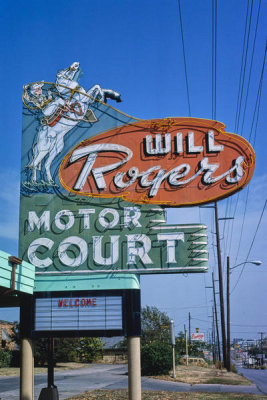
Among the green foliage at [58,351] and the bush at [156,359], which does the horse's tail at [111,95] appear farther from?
the green foliage at [58,351]

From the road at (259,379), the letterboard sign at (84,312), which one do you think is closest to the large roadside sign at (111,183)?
the letterboard sign at (84,312)

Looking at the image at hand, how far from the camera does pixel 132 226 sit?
13664 mm

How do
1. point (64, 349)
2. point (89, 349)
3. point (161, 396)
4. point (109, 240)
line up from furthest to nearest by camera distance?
1. point (89, 349)
2. point (64, 349)
3. point (161, 396)
4. point (109, 240)

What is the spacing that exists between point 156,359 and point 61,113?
2145cm

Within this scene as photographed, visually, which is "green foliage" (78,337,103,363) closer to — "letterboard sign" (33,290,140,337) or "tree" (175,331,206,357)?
"tree" (175,331,206,357)

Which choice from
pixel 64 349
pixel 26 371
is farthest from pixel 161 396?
pixel 64 349

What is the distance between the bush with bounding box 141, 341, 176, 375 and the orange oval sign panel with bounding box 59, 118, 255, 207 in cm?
2015

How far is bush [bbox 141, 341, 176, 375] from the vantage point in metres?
31.8

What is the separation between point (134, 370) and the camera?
12.7 m

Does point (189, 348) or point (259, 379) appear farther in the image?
point (189, 348)

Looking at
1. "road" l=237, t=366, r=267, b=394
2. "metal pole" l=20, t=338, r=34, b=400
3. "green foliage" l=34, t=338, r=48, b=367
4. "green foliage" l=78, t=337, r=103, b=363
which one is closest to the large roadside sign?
"metal pole" l=20, t=338, r=34, b=400

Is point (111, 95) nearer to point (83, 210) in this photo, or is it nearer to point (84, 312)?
point (83, 210)

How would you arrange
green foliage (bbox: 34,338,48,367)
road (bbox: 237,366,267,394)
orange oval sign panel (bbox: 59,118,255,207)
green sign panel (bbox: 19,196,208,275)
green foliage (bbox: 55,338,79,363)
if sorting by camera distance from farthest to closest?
green foliage (bbox: 55,338,79,363), green foliage (bbox: 34,338,48,367), road (bbox: 237,366,267,394), orange oval sign panel (bbox: 59,118,255,207), green sign panel (bbox: 19,196,208,275)

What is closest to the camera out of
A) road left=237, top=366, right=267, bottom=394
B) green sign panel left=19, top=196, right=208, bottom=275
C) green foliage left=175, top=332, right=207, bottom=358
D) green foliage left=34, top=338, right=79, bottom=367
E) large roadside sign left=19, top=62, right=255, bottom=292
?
green sign panel left=19, top=196, right=208, bottom=275
